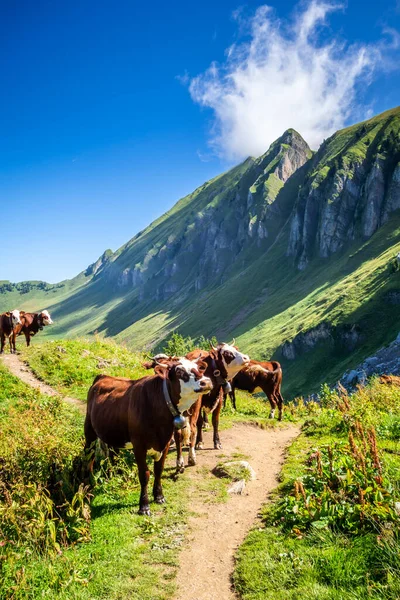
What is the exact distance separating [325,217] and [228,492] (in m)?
181

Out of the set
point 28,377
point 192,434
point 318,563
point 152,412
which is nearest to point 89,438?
point 152,412

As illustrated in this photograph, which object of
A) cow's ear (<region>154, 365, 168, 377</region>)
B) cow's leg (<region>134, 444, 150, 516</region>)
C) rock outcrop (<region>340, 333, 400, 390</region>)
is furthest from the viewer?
rock outcrop (<region>340, 333, 400, 390</region>)

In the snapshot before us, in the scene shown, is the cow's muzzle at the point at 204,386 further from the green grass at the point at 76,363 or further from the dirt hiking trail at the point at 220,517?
the green grass at the point at 76,363

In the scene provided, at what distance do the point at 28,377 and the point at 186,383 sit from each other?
14.3 meters

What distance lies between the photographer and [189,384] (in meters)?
8.36

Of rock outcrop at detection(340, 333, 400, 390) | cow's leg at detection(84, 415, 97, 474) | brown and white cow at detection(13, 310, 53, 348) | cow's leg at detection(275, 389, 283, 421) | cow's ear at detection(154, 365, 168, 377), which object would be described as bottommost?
rock outcrop at detection(340, 333, 400, 390)

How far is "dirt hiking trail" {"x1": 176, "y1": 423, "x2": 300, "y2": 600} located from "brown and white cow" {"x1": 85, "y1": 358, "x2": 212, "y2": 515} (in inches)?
51.8

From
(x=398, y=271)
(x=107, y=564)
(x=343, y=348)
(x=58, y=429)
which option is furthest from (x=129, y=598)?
(x=398, y=271)

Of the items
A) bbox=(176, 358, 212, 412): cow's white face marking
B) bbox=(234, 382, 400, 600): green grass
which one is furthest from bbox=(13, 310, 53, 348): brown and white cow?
bbox=(234, 382, 400, 600): green grass

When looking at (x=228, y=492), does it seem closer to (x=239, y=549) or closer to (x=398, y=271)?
(x=239, y=549)

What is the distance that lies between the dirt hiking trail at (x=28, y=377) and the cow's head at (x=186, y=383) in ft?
27.9

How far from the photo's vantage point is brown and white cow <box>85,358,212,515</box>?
845cm

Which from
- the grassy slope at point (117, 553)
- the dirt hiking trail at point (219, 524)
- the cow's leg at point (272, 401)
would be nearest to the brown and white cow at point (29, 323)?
the grassy slope at point (117, 553)

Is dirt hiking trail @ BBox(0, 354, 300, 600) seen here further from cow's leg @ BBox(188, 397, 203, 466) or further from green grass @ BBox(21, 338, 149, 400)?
green grass @ BBox(21, 338, 149, 400)
